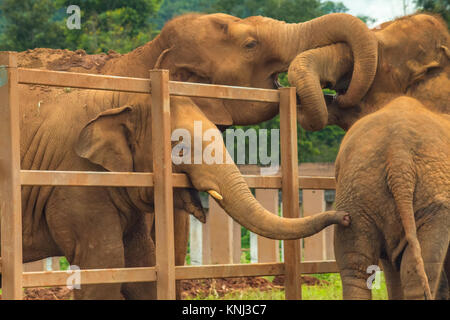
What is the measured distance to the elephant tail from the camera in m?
5.11

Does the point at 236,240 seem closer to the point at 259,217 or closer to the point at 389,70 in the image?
the point at 389,70

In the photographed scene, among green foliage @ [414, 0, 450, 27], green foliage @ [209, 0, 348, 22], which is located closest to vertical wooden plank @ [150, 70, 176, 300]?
green foliage @ [414, 0, 450, 27]

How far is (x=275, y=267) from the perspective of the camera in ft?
20.5

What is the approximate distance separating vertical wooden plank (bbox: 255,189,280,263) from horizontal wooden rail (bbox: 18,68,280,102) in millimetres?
3789

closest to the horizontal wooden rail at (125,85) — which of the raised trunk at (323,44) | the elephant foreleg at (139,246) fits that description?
the raised trunk at (323,44)

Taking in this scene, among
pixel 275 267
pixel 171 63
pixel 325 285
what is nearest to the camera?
pixel 275 267

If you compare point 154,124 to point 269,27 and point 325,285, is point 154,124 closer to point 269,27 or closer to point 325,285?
point 269,27

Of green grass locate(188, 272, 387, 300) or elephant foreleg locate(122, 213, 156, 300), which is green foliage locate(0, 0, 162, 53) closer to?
green grass locate(188, 272, 387, 300)

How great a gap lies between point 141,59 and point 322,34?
1.38 m

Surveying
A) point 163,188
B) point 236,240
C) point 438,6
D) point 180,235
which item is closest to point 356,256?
point 163,188

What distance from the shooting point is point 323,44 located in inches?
271

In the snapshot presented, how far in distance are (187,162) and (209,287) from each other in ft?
13.3

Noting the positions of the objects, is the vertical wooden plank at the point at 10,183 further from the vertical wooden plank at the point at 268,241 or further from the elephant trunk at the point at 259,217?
the vertical wooden plank at the point at 268,241
